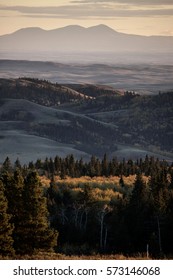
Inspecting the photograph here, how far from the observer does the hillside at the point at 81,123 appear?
82125 millimetres

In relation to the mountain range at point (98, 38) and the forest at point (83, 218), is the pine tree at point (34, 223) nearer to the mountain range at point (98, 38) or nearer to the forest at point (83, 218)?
the forest at point (83, 218)

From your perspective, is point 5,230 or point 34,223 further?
point 34,223

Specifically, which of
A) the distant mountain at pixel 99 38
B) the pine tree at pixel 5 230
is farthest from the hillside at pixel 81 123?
the pine tree at pixel 5 230

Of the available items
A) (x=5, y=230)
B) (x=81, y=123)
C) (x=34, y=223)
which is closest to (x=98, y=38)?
(x=81, y=123)

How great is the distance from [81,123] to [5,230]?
92.3m

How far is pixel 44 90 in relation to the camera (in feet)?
440

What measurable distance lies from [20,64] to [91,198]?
141 m

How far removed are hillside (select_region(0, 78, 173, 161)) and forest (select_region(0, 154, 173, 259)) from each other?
49.4 metres

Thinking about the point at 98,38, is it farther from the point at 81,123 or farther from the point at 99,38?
the point at 81,123

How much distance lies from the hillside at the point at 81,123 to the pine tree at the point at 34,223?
55060 millimetres

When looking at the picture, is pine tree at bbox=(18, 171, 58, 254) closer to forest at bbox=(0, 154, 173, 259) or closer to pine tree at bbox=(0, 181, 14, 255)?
forest at bbox=(0, 154, 173, 259)

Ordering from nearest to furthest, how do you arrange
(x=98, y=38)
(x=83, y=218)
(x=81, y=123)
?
(x=83, y=218), (x=98, y=38), (x=81, y=123)

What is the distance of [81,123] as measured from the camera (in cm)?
10650
